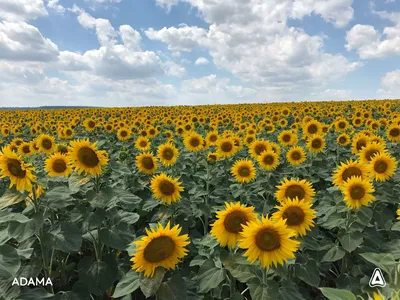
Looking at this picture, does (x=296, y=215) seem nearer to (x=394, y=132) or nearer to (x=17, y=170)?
(x=17, y=170)

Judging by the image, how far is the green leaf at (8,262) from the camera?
2.70 m

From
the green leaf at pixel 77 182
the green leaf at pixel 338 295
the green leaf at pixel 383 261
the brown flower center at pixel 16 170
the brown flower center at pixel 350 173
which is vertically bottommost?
the green leaf at pixel 383 261

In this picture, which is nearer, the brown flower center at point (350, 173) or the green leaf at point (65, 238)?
the green leaf at point (65, 238)

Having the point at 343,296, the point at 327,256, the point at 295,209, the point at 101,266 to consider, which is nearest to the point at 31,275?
the point at 101,266

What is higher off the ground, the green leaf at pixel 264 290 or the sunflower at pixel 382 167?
the sunflower at pixel 382 167

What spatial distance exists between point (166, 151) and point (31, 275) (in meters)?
3.75

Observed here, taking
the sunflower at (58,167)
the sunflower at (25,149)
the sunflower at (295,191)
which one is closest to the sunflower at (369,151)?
the sunflower at (295,191)

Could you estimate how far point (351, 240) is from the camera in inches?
164

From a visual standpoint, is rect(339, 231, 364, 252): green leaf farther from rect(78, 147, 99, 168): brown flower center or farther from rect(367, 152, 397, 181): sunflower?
rect(78, 147, 99, 168): brown flower center

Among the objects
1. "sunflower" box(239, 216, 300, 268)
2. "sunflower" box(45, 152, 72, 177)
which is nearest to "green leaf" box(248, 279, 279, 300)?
"sunflower" box(239, 216, 300, 268)

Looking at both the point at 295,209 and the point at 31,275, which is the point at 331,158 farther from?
the point at 31,275

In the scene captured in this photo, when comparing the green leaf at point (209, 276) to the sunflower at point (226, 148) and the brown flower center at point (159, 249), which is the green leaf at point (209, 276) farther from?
the sunflower at point (226, 148)

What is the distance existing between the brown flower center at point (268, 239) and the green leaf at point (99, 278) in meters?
2.01

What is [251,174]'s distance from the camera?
20.1 ft
